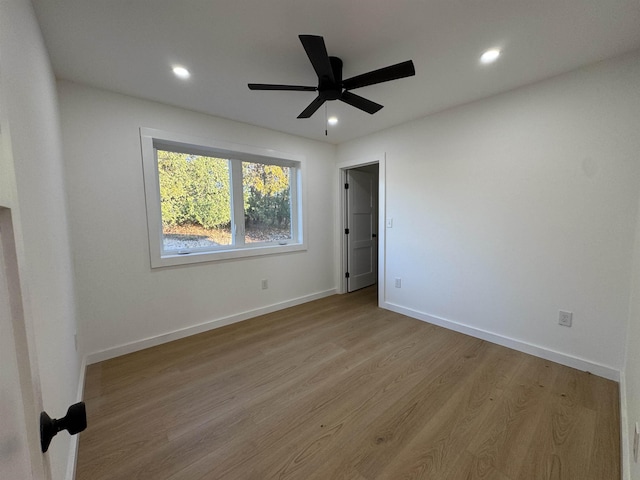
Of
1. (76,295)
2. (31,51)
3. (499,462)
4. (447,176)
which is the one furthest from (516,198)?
(76,295)

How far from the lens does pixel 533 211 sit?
2.27 m

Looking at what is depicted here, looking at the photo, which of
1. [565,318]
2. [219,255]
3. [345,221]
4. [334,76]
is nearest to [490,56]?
[334,76]

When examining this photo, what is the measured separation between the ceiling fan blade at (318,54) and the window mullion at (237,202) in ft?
5.77

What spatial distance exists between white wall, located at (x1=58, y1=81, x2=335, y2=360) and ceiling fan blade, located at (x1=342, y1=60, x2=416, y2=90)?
1.75 metres

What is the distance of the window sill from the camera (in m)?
2.62

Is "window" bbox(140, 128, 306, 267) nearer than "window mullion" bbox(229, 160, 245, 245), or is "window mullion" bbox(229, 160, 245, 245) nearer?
"window" bbox(140, 128, 306, 267)

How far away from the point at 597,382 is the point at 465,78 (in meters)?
2.53

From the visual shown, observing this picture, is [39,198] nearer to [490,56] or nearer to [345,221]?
[490,56]

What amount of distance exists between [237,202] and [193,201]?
0.51 m

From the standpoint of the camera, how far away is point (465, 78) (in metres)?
2.15

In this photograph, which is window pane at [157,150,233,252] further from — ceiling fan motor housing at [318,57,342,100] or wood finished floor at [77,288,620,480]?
ceiling fan motor housing at [318,57,342,100]

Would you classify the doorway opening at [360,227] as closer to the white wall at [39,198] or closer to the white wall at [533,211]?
the white wall at [533,211]

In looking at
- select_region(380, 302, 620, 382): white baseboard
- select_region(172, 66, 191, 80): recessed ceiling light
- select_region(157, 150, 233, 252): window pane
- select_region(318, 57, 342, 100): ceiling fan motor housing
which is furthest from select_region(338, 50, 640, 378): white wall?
select_region(172, 66, 191, 80): recessed ceiling light

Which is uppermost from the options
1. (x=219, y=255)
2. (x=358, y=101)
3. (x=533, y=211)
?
(x=358, y=101)
